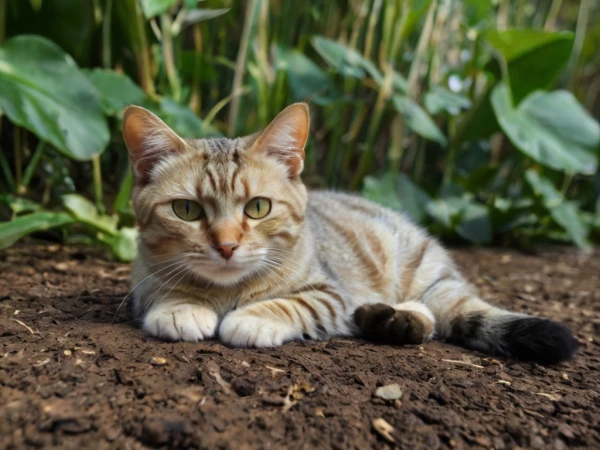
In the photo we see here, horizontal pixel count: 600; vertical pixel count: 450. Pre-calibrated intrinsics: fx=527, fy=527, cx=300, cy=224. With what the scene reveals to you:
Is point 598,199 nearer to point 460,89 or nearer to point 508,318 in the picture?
point 460,89

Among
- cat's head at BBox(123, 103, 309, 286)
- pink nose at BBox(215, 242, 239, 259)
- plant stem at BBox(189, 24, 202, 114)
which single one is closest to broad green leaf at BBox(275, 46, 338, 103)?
plant stem at BBox(189, 24, 202, 114)

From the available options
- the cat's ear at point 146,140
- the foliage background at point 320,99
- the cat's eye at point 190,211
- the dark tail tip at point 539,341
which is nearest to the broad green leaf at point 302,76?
the foliage background at point 320,99

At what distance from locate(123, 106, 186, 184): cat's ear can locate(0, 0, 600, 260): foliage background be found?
625 mm

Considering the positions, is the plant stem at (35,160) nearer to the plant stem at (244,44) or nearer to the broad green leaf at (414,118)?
the plant stem at (244,44)

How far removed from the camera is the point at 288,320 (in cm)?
188

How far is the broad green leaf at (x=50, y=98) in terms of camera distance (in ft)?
7.97

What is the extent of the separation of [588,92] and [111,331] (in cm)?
609

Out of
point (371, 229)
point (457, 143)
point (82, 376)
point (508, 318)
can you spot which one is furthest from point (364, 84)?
point (82, 376)

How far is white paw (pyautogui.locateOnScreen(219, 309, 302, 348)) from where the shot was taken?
5.73ft

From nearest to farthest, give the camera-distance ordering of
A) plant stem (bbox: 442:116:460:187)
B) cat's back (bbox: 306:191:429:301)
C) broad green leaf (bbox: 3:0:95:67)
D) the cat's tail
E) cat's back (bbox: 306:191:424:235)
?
the cat's tail < cat's back (bbox: 306:191:429:301) < cat's back (bbox: 306:191:424:235) < broad green leaf (bbox: 3:0:95:67) < plant stem (bbox: 442:116:460:187)

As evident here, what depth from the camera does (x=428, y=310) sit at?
2.26 m

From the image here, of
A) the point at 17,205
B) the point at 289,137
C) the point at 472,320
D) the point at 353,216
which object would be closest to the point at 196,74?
the point at 17,205

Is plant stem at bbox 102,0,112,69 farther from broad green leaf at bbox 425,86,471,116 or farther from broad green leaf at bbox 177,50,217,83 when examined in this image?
broad green leaf at bbox 425,86,471,116

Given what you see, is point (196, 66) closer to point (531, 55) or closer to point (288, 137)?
point (288, 137)
